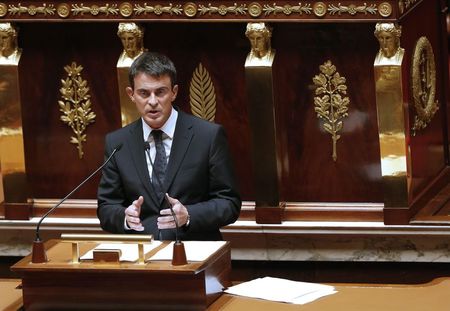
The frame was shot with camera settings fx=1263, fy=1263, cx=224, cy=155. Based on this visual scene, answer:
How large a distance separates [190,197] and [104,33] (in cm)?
168

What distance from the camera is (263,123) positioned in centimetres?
572

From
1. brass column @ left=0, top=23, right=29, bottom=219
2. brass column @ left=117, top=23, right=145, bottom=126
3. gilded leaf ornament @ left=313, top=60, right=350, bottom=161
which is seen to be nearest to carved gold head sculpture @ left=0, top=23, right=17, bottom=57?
brass column @ left=0, top=23, right=29, bottom=219

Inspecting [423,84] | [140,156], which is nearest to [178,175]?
[140,156]

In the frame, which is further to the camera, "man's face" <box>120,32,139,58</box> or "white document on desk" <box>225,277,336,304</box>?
"man's face" <box>120,32,139,58</box>

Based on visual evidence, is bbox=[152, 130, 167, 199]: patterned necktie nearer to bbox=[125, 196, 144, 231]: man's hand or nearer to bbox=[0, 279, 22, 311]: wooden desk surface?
bbox=[125, 196, 144, 231]: man's hand

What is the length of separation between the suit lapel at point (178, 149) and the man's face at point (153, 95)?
0.39 feet

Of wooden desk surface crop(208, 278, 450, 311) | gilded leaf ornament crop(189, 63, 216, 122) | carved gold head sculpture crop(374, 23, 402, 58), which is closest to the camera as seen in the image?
wooden desk surface crop(208, 278, 450, 311)

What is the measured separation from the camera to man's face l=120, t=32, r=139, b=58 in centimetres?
577

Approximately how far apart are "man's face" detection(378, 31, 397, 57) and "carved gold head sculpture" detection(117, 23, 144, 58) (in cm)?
111

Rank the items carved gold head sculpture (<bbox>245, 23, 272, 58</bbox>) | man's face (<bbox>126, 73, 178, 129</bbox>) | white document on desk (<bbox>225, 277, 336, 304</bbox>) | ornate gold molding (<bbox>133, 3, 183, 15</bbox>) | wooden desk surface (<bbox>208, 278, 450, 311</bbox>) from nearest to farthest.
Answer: wooden desk surface (<bbox>208, 278, 450, 311</bbox>) → white document on desk (<bbox>225, 277, 336, 304</bbox>) → man's face (<bbox>126, 73, 178, 129</bbox>) → carved gold head sculpture (<bbox>245, 23, 272, 58</bbox>) → ornate gold molding (<bbox>133, 3, 183, 15</bbox>)

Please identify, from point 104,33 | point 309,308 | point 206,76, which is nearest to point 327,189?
point 206,76

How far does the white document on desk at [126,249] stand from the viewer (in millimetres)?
3764

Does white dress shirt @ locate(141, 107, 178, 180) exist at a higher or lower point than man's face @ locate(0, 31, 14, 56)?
lower

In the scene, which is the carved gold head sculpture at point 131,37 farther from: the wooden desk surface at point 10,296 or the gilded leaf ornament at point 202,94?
the wooden desk surface at point 10,296
